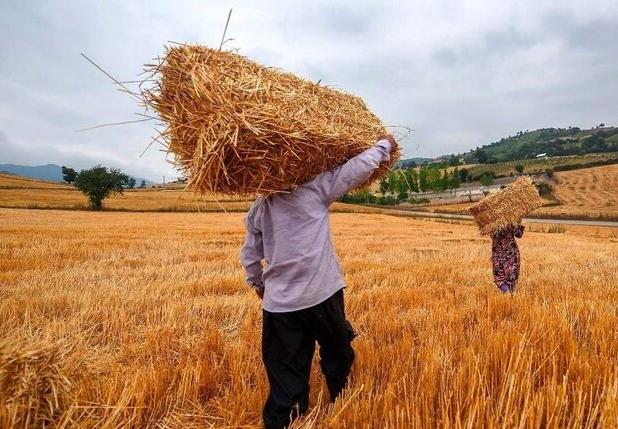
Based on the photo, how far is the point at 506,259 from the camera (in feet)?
22.5

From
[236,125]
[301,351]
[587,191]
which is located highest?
[587,191]

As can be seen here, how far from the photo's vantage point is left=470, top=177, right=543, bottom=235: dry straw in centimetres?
738

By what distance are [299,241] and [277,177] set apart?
1.48 ft

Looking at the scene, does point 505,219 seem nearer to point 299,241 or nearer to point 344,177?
point 344,177

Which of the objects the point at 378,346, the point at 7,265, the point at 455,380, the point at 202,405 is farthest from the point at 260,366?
the point at 7,265

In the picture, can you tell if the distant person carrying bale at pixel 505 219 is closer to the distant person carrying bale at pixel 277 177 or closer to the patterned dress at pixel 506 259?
the patterned dress at pixel 506 259

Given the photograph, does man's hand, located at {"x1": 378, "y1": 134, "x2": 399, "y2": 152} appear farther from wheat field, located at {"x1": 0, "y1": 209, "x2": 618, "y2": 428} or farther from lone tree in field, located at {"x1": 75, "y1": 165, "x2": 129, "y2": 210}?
lone tree in field, located at {"x1": 75, "y1": 165, "x2": 129, "y2": 210}

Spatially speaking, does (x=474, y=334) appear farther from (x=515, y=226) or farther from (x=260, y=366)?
(x=515, y=226)

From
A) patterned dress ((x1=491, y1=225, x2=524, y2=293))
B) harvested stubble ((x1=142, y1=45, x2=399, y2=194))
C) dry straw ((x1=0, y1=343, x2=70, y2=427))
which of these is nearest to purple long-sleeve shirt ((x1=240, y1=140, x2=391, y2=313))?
harvested stubble ((x1=142, y1=45, x2=399, y2=194))

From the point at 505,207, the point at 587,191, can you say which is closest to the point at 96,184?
the point at 505,207

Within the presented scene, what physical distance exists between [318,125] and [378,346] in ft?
6.38

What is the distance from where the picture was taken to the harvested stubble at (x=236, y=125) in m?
2.66

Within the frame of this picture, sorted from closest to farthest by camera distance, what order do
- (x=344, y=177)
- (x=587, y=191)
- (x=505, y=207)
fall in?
(x=344, y=177), (x=505, y=207), (x=587, y=191)

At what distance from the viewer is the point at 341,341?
298cm
